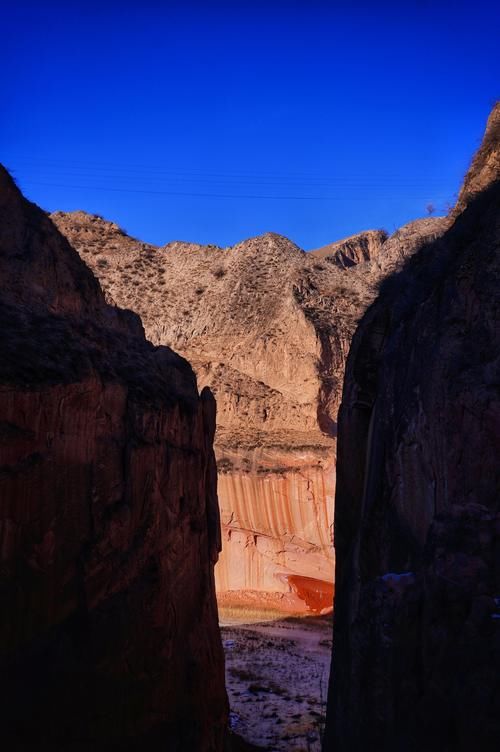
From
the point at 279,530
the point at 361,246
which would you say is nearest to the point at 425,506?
the point at 279,530

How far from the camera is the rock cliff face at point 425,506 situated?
7.41 meters

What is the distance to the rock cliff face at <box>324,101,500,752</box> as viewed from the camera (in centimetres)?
741

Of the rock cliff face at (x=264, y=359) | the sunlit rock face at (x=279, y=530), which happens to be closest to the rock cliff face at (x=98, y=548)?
the rock cliff face at (x=264, y=359)

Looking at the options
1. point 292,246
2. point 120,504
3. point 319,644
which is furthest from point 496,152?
point 292,246

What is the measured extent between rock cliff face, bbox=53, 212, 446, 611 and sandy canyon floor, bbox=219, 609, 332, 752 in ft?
8.97

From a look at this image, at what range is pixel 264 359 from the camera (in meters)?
47.7

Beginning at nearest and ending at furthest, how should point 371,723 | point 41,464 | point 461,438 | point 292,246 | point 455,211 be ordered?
1. point 371,723
2. point 461,438
3. point 41,464
4. point 455,211
5. point 292,246

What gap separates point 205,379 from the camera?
47688mm

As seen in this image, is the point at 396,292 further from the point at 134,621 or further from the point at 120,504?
the point at 134,621

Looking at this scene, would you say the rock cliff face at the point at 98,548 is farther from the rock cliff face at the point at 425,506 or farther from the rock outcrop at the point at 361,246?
the rock outcrop at the point at 361,246

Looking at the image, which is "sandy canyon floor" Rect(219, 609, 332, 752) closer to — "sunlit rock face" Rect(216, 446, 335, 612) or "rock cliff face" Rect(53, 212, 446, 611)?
"sunlit rock face" Rect(216, 446, 335, 612)

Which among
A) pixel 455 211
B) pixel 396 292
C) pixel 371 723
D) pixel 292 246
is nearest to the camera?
pixel 371 723

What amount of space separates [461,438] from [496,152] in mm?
8187

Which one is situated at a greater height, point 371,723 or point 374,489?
point 374,489
